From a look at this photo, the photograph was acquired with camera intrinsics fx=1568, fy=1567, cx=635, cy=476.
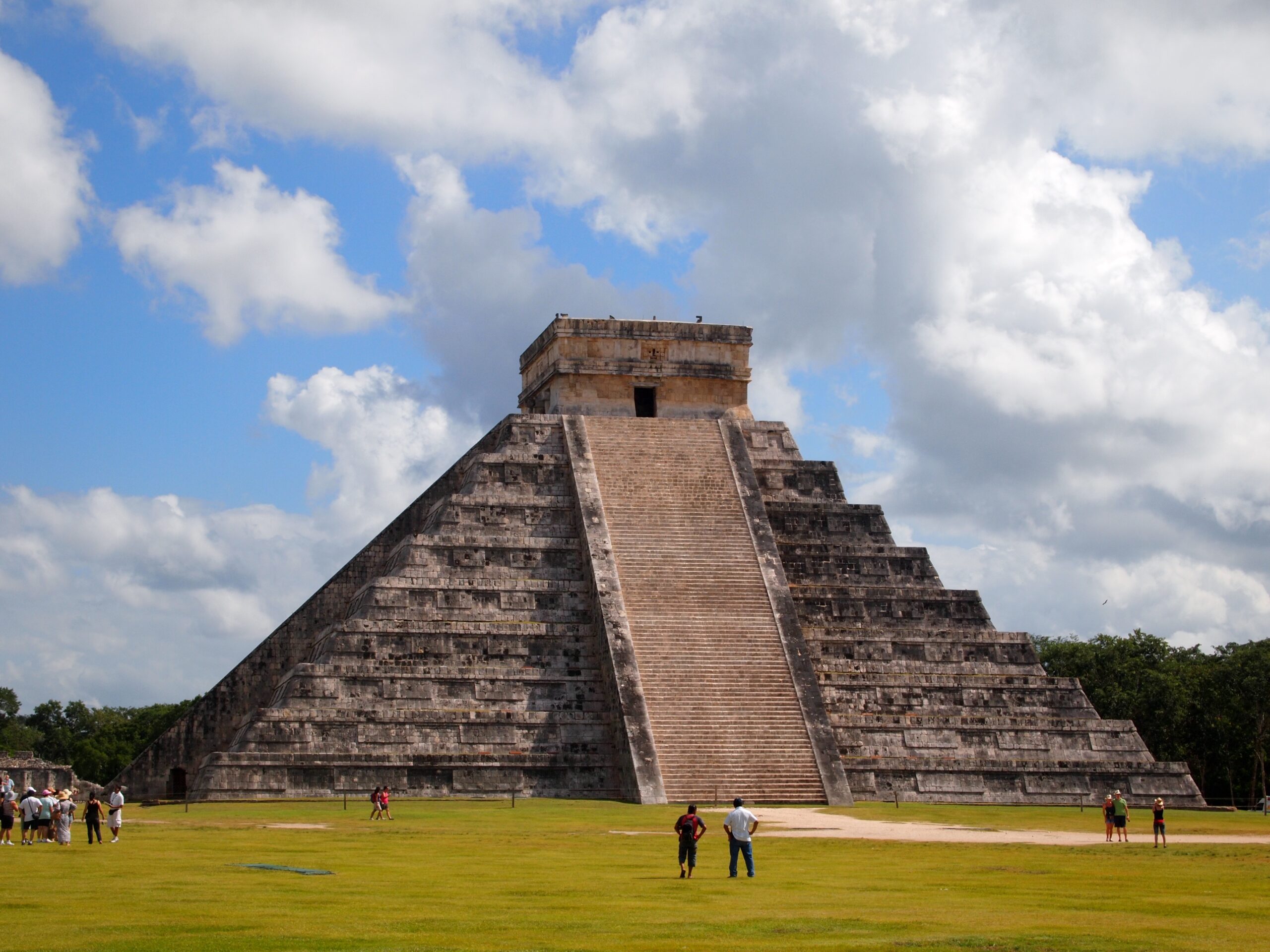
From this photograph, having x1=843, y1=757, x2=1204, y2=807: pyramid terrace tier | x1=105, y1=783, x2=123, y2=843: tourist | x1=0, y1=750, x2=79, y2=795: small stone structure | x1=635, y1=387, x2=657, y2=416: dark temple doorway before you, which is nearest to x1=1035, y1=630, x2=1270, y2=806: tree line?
x1=843, y1=757, x2=1204, y2=807: pyramid terrace tier

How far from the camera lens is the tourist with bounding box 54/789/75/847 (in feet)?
62.0

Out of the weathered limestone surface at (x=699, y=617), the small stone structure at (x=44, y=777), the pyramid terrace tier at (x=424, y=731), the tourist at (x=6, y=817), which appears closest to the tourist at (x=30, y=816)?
the tourist at (x=6, y=817)

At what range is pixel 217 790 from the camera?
25969 millimetres

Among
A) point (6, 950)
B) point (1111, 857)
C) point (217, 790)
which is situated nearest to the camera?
point (6, 950)

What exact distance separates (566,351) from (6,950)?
81.7ft

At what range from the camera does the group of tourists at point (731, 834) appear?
15.2 metres

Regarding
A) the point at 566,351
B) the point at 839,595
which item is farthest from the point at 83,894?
the point at 566,351

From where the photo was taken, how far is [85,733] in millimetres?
77500

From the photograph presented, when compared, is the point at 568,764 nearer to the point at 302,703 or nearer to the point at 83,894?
the point at 302,703

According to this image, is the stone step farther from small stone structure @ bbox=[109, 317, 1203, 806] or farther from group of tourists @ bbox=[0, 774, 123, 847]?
A: group of tourists @ bbox=[0, 774, 123, 847]

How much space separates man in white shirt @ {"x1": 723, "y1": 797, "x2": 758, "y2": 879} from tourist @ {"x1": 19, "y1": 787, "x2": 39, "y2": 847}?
9320 millimetres

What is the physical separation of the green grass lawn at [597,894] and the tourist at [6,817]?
0.53 meters

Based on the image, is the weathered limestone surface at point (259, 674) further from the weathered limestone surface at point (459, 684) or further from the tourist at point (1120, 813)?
the tourist at point (1120, 813)

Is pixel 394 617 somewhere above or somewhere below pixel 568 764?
above
